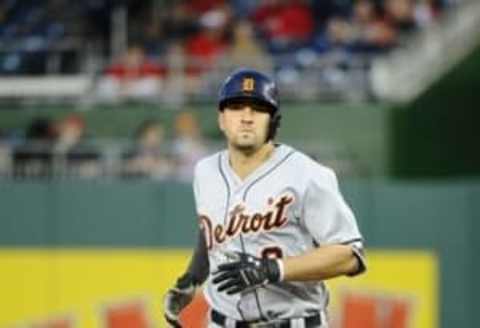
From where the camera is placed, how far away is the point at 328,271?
4613mm

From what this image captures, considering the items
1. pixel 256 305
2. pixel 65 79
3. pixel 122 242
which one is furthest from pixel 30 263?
pixel 256 305

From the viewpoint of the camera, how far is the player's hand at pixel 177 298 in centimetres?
510

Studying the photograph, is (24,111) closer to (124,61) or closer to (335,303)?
(124,61)

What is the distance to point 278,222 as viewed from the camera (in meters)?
4.76

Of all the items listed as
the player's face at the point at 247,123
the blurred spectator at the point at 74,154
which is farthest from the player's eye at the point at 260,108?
the blurred spectator at the point at 74,154

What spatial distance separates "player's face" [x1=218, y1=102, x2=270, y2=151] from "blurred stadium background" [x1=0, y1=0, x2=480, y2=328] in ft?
15.1

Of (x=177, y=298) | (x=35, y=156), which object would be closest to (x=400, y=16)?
(x=35, y=156)

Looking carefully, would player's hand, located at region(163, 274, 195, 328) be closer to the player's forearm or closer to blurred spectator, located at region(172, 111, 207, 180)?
the player's forearm

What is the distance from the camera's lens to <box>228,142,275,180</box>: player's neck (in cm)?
482

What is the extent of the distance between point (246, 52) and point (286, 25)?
77 centimetres

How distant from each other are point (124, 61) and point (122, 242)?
1.55m

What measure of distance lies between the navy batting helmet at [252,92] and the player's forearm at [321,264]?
41 centimetres

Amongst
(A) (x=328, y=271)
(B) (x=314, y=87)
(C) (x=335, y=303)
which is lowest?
(C) (x=335, y=303)

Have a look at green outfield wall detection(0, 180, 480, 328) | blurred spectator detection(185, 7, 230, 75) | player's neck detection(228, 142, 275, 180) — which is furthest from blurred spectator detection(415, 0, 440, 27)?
player's neck detection(228, 142, 275, 180)
